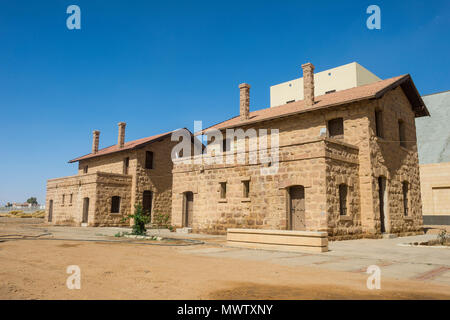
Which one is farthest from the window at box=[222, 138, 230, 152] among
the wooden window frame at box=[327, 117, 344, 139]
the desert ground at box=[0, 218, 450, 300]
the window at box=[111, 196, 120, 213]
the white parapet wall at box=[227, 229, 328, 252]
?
the desert ground at box=[0, 218, 450, 300]

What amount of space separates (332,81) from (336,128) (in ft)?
82.0

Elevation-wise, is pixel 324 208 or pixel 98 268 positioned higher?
pixel 324 208

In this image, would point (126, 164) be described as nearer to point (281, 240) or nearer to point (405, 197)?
point (281, 240)

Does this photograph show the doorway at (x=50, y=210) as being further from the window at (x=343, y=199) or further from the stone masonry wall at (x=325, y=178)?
the window at (x=343, y=199)

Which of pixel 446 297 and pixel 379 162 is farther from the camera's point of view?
pixel 379 162

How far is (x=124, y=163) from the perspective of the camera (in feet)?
85.3

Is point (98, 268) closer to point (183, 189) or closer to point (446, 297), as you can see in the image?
point (446, 297)

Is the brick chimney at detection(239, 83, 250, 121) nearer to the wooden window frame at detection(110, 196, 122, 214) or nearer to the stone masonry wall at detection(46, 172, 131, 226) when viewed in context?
the stone masonry wall at detection(46, 172, 131, 226)

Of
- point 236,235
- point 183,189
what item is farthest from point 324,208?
point 183,189

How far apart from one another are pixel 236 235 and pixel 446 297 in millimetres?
7326

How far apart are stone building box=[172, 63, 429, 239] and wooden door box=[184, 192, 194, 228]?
0.19 ft

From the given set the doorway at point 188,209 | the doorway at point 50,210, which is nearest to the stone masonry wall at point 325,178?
the doorway at point 188,209

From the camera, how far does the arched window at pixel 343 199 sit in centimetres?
1376

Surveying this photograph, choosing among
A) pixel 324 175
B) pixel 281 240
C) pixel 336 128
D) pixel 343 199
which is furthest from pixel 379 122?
pixel 281 240
